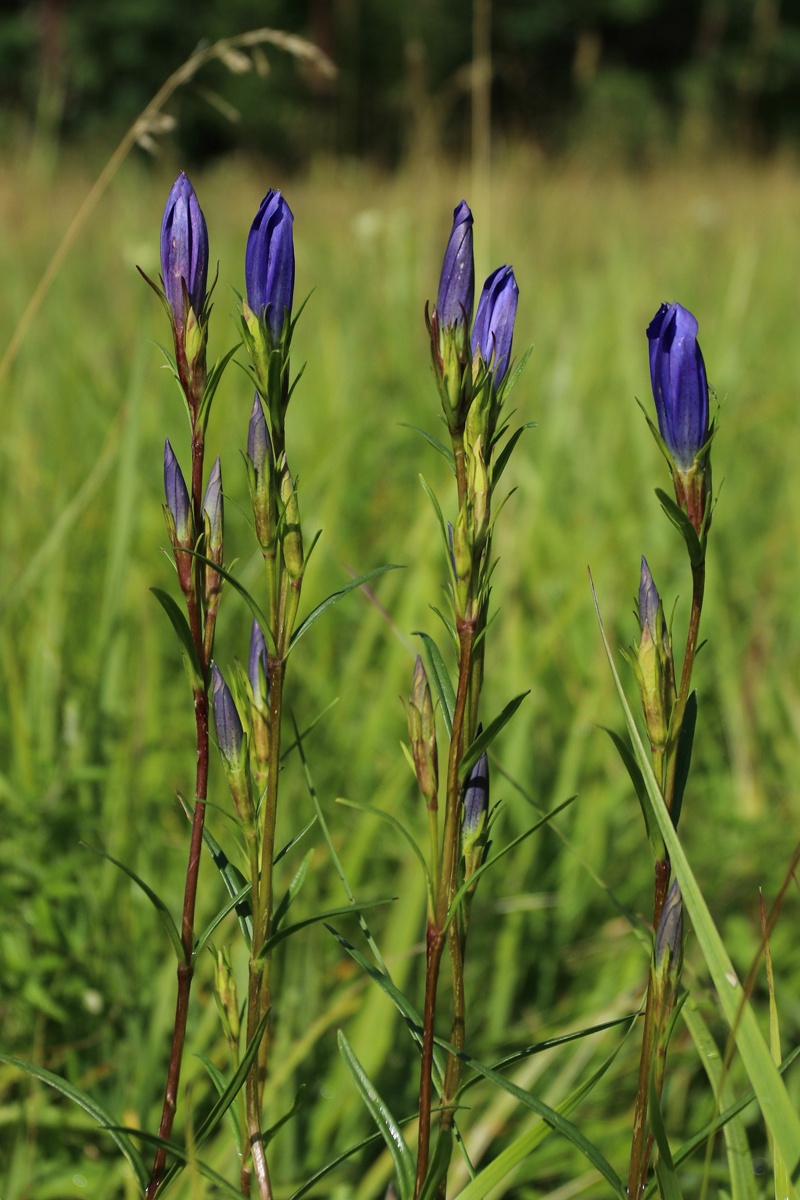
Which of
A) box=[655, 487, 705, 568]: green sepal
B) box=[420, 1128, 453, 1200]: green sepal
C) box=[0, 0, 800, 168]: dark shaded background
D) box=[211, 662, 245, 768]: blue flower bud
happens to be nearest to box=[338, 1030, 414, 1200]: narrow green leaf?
box=[420, 1128, 453, 1200]: green sepal

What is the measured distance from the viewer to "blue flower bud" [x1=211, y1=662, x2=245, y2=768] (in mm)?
415

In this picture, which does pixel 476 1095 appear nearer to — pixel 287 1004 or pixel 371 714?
pixel 287 1004

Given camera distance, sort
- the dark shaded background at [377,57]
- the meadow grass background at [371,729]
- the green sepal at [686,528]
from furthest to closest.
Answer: the dark shaded background at [377,57]
the meadow grass background at [371,729]
the green sepal at [686,528]

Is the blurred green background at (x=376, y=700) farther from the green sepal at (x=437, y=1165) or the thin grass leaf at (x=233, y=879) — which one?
the green sepal at (x=437, y=1165)

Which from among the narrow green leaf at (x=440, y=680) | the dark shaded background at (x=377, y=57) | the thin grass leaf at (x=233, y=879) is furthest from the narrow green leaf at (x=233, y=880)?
the dark shaded background at (x=377, y=57)

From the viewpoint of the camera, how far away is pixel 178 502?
0.40 m

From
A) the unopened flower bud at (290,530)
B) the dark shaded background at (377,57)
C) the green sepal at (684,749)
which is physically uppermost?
the dark shaded background at (377,57)

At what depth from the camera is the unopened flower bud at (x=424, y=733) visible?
1.27ft

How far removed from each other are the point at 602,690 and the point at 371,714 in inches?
10.6

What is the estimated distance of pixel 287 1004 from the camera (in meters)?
0.91

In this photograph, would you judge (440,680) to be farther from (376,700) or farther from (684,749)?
(376,700)

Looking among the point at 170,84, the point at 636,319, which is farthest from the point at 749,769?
the point at 636,319

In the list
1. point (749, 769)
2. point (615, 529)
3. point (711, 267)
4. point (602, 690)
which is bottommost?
point (749, 769)

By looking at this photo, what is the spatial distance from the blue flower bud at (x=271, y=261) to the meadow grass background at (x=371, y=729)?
0.05 metres
